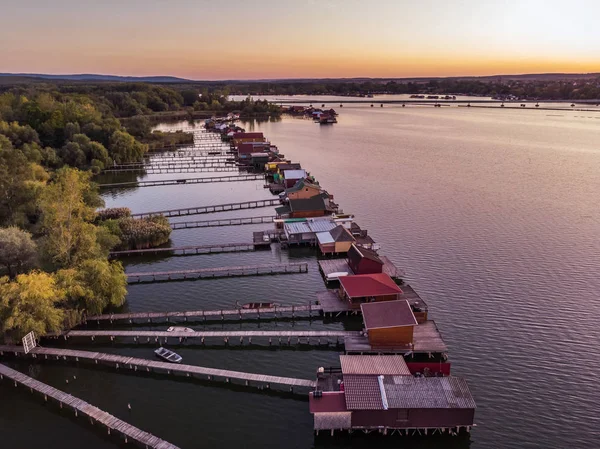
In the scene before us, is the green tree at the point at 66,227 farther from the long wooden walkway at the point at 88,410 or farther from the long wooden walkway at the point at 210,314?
the long wooden walkway at the point at 88,410

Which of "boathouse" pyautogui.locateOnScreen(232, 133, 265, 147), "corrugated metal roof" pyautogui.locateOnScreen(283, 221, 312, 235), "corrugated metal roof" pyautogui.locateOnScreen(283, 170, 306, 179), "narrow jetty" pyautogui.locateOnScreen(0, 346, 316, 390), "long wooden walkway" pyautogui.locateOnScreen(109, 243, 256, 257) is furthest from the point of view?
"boathouse" pyautogui.locateOnScreen(232, 133, 265, 147)

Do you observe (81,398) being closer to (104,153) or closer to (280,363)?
(280,363)

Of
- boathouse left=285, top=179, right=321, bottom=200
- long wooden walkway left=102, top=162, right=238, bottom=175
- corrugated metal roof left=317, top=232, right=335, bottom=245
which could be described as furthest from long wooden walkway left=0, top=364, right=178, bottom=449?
long wooden walkway left=102, top=162, right=238, bottom=175

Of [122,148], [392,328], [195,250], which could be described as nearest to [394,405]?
[392,328]

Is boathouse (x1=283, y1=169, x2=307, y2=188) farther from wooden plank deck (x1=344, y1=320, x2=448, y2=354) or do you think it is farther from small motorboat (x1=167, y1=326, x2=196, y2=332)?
wooden plank deck (x1=344, y1=320, x2=448, y2=354)

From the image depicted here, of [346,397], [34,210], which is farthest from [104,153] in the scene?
[346,397]
